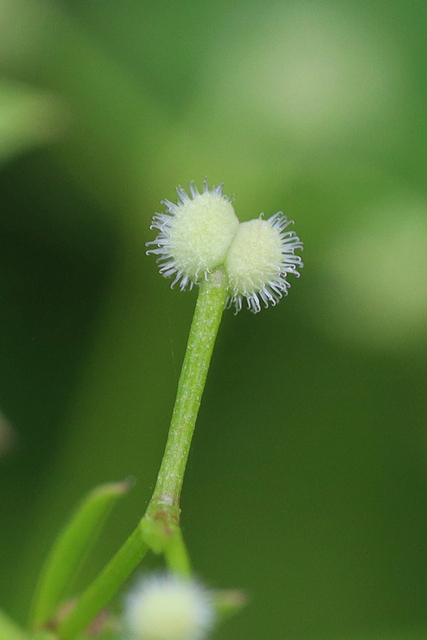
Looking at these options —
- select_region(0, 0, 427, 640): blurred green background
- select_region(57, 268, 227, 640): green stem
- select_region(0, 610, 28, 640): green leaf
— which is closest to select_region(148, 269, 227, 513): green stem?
select_region(57, 268, 227, 640): green stem

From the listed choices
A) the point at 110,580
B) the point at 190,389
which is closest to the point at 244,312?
the point at 190,389

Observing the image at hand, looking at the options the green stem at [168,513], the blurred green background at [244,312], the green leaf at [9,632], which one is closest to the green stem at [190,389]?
the green stem at [168,513]

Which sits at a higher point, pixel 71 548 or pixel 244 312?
pixel 244 312

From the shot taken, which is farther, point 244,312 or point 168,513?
point 244,312

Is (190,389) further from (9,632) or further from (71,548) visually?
(9,632)

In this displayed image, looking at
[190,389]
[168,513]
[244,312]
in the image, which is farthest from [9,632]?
[244,312]

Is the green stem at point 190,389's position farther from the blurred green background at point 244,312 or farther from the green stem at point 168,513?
the blurred green background at point 244,312

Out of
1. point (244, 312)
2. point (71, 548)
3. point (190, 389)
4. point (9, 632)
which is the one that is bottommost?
point (9, 632)

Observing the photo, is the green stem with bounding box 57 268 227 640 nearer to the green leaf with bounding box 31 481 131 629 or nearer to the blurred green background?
the green leaf with bounding box 31 481 131 629
